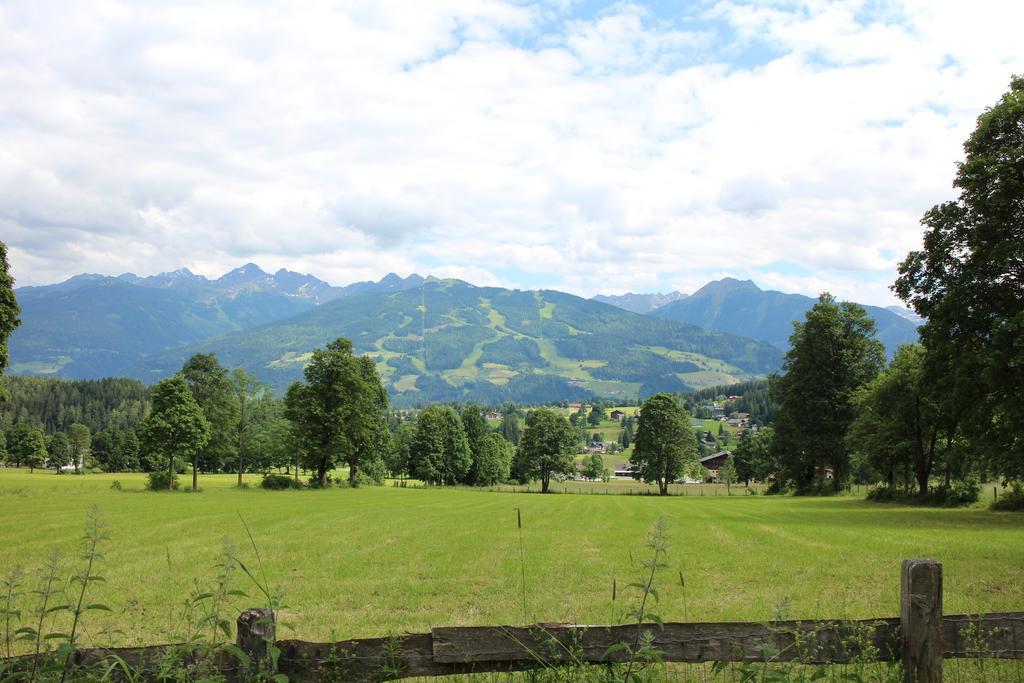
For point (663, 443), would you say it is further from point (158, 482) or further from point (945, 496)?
point (158, 482)

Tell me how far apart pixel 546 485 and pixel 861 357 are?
5326 cm

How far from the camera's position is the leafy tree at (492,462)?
333 ft

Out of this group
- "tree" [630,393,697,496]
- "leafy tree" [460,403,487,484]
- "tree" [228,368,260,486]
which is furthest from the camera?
"leafy tree" [460,403,487,484]

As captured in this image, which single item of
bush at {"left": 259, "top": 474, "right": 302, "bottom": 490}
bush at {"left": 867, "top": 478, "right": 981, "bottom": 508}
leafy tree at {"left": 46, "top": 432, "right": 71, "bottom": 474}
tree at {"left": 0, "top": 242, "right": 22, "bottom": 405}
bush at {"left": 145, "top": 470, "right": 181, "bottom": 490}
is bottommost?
leafy tree at {"left": 46, "top": 432, "right": 71, "bottom": 474}

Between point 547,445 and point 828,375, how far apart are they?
4905 cm

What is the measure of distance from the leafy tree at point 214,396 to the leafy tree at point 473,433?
42276mm

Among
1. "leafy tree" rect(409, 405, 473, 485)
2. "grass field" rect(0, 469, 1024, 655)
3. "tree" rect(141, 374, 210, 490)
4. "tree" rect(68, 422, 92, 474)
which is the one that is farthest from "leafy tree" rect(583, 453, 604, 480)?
"grass field" rect(0, 469, 1024, 655)

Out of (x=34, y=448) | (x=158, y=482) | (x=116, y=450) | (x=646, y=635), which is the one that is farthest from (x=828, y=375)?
(x=116, y=450)

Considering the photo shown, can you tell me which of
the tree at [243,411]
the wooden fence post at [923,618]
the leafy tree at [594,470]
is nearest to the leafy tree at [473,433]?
Result: the tree at [243,411]

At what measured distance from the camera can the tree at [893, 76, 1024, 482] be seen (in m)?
23.0

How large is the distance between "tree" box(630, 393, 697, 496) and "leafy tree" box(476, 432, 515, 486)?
90.3 ft

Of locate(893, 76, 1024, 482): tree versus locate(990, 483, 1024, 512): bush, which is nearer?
locate(893, 76, 1024, 482): tree

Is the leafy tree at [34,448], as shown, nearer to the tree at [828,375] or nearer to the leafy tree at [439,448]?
the leafy tree at [439,448]

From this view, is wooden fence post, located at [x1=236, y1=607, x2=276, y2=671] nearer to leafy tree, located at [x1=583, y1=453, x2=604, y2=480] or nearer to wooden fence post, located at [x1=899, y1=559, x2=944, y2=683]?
wooden fence post, located at [x1=899, y1=559, x2=944, y2=683]
